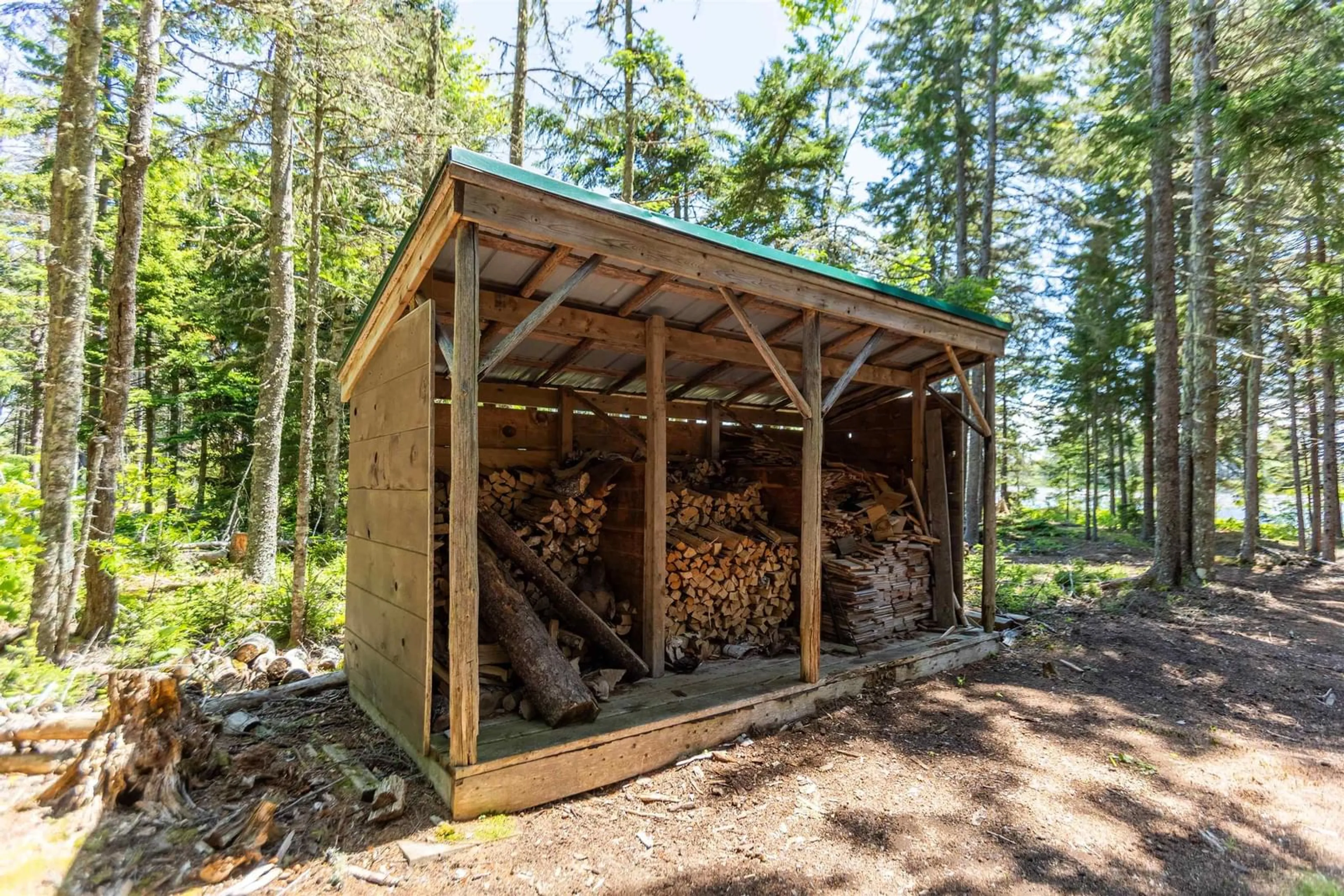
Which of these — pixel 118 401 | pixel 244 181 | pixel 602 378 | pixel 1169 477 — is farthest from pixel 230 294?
pixel 1169 477

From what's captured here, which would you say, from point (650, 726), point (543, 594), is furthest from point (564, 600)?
point (650, 726)

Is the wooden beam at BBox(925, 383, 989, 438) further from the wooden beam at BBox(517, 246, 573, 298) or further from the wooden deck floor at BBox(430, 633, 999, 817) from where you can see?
the wooden beam at BBox(517, 246, 573, 298)

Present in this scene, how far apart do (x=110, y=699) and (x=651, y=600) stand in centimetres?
303

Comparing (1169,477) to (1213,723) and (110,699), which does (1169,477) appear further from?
(110,699)

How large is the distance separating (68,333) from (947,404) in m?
7.97

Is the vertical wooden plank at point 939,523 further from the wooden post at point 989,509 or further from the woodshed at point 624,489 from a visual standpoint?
the wooden post at point 989,509

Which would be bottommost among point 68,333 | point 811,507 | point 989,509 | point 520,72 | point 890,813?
point 890,813

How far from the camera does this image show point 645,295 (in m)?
4.02

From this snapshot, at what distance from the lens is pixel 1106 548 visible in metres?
13.0

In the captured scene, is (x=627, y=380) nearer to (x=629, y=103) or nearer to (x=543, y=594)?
(x=543, y=594)

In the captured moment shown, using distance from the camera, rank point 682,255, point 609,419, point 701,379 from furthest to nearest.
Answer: point 701,379
point 609,419
point 682,255

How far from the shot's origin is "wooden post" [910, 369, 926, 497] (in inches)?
246

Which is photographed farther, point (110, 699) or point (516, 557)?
point (516, 557)

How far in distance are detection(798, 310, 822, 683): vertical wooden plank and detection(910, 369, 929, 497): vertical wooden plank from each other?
2.51 meters
